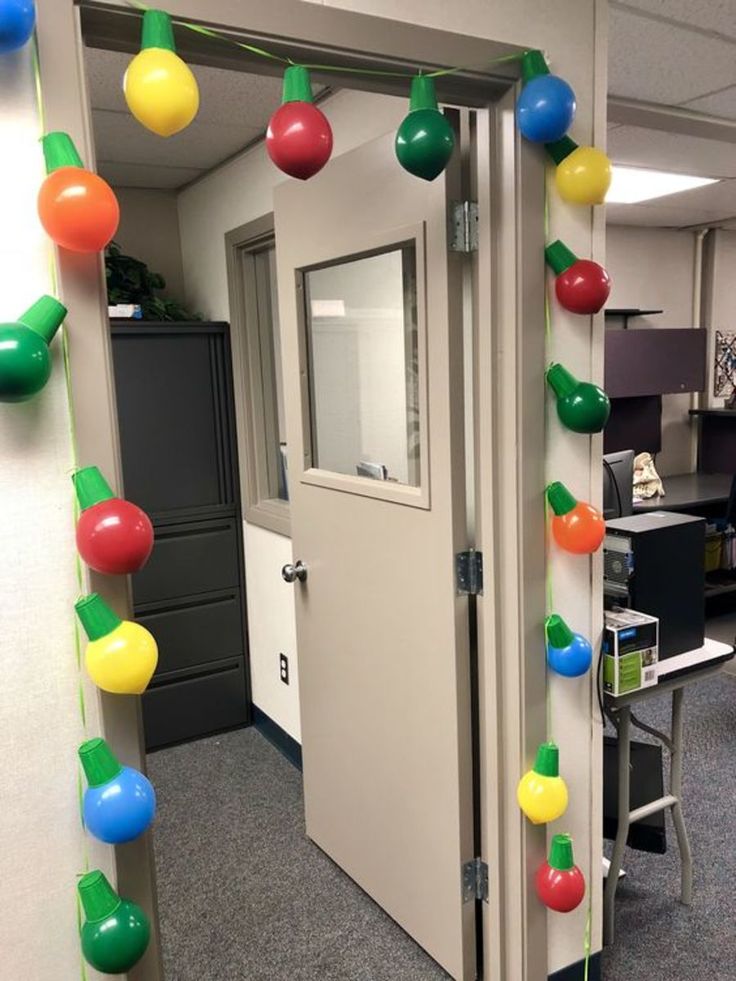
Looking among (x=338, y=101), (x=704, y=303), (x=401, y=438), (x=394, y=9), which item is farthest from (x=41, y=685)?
(x=704, y=303)

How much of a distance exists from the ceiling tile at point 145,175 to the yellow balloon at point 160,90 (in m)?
2.06

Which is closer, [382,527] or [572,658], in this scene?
[572,658]

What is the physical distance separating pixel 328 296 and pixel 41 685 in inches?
52.9

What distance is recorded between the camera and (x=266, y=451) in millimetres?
3127

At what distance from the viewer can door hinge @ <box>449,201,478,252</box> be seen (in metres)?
1.61

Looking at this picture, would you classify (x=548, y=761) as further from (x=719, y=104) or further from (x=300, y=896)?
(x=719, y=104)

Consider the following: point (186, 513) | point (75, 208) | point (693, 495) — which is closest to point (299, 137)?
point (75, 208)

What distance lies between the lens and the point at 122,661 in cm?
107

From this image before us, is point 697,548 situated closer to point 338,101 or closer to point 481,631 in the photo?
point 481,631

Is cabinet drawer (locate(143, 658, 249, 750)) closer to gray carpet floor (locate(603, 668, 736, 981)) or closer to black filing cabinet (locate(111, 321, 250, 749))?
black filing cabinet (locate(111, 321, 250, 749))

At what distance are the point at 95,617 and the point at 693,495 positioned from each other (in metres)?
3.65

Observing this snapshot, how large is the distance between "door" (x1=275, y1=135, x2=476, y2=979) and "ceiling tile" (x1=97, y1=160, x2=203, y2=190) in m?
1.10

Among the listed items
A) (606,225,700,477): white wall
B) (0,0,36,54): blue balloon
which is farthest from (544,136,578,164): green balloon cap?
(606,225,700,477): white wall

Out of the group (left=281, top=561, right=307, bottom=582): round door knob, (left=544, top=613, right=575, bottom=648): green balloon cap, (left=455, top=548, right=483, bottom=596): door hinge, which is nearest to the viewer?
(left=544, top=613, right=575, bottom=648): green balloon cap
